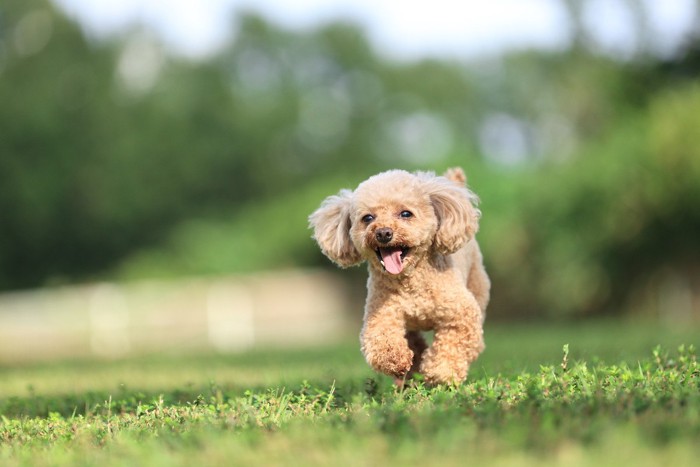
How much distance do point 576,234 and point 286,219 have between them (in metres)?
12.2

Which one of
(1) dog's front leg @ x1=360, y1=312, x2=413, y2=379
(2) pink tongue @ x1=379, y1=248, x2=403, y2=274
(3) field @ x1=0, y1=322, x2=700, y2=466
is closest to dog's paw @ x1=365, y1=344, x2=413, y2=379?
(1) dog's front leg @ x1=360, y1=312, x2=413, y2=379

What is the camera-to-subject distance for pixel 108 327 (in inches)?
1040

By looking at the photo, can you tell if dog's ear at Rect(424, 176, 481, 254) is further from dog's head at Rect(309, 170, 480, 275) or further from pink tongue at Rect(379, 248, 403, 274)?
pink tongue at Rect(379, 248, 403, 274)

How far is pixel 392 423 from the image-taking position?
12.1 feet

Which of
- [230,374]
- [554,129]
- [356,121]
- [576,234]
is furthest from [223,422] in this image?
[356,121]

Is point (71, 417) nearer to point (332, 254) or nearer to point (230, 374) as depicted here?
point (332, 254)

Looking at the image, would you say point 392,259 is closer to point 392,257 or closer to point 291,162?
point 392,257

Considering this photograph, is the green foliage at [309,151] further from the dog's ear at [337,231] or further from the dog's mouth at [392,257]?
the dog's mouth at [392,257]

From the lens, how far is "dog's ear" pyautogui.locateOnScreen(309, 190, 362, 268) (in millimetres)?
5621

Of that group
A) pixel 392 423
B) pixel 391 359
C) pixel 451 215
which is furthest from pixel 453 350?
pixel 392 423

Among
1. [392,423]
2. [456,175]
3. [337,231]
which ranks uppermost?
[456,175]

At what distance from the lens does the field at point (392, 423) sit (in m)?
3.17

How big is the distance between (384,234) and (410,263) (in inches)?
10.3

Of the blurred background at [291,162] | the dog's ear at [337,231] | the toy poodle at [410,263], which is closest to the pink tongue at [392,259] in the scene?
the toy poodle at [410,263]
